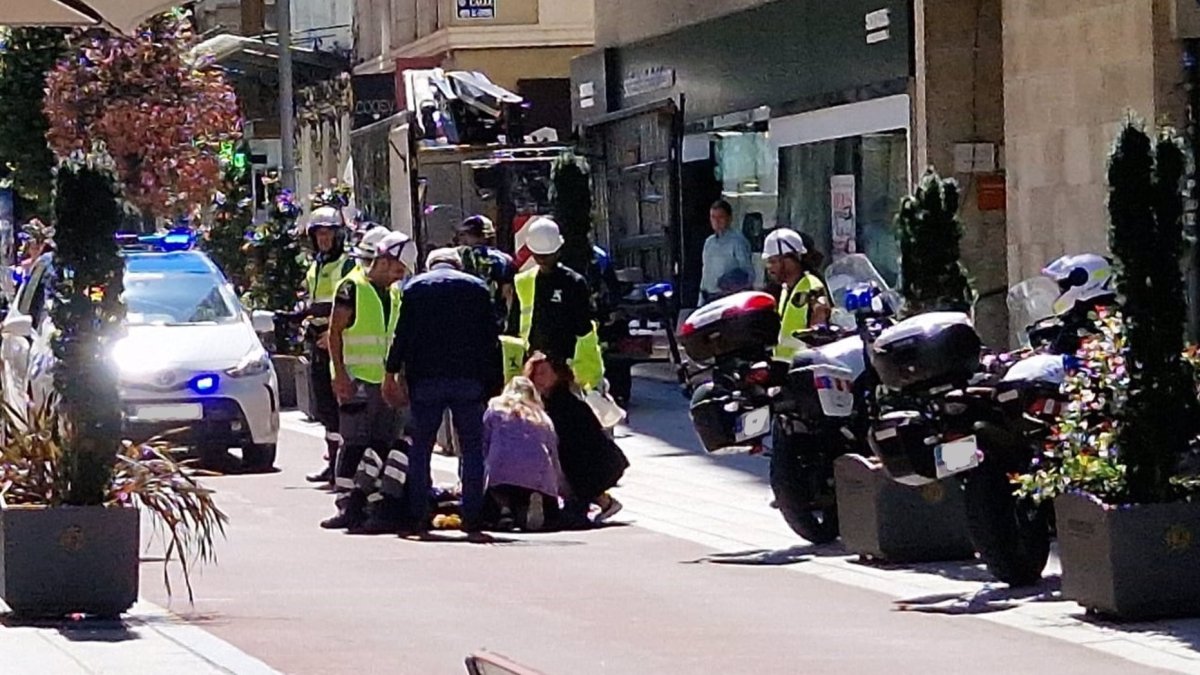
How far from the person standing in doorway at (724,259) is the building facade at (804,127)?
1.71ft

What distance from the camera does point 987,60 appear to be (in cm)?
2134

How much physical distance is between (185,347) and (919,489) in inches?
312

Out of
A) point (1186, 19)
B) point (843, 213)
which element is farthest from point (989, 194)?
point (1186, 19)

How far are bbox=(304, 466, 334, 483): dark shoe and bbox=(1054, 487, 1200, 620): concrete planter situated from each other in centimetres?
817

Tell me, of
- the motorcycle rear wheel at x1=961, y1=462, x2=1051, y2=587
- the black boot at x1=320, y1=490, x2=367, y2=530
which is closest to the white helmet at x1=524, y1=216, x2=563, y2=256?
the black boot at x1=320, y1=490, x2=367, y2=530

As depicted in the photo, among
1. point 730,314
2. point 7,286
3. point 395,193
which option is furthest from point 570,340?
point 7,286

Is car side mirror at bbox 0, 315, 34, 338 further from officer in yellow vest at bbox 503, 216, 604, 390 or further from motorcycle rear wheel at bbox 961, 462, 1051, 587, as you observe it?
motorcycle rear wheel at bbox 961, 462, 1051, 587

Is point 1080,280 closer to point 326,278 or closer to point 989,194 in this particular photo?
point 326,278

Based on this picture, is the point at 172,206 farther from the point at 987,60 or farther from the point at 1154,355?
the point at 1154,355

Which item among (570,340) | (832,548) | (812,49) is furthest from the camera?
(812,49)

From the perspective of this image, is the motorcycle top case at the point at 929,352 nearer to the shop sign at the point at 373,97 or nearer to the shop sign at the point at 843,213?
the shop sign at the point at 843,213

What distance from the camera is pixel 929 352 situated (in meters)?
11.8

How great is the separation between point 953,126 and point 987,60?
0.71 m

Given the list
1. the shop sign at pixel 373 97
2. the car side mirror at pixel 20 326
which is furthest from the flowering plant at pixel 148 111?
the car side mirror at pixel 20 326
